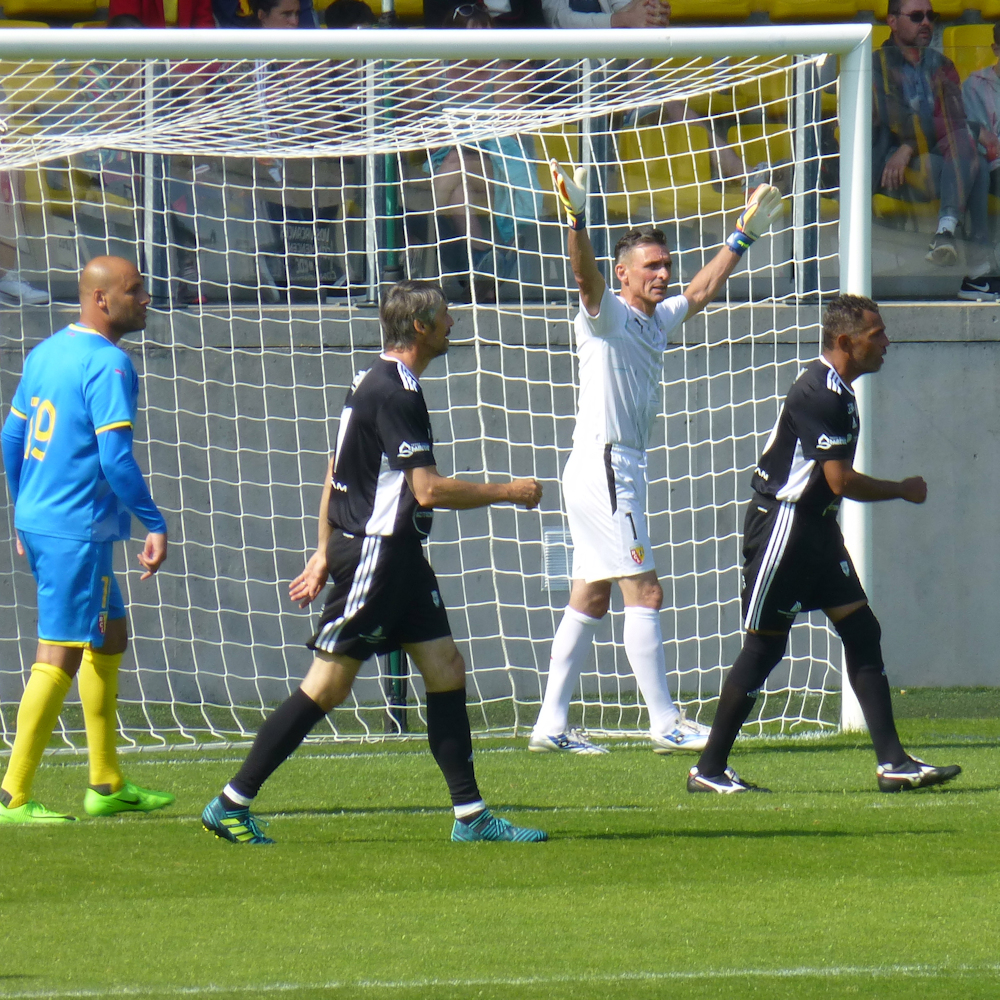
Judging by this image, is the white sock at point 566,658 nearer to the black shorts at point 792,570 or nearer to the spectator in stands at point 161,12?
the black shorts at point 792,570

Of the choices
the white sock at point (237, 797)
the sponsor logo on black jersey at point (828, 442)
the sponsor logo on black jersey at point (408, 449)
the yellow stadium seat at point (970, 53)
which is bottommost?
the white sock at point (237, 797)

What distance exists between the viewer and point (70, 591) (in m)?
5.06

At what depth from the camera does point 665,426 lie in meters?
8.60

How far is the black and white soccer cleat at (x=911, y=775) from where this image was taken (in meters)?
5.39

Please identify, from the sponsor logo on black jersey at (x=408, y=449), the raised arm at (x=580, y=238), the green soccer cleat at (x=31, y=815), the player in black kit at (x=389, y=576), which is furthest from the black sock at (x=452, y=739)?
the raised arm at (x=580, y=238)

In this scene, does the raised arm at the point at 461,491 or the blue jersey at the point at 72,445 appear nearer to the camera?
the raised arm at the point at 461,491

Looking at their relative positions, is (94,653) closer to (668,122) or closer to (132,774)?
(132,774)

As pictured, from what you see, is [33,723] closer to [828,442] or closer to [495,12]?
[828,442]

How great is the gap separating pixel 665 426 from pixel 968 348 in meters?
1.96

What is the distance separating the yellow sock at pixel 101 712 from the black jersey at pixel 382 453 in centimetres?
119

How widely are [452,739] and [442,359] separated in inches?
173

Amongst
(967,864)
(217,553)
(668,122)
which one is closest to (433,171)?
(668,122)

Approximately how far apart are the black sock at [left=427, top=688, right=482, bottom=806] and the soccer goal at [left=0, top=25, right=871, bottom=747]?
356 centimetres

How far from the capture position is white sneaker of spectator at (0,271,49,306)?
8430mm
